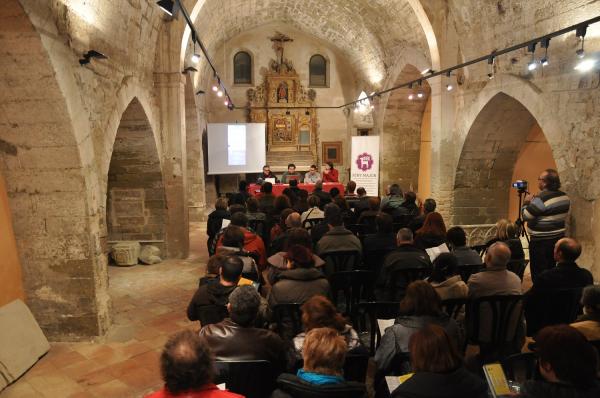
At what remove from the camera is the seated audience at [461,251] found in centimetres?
409

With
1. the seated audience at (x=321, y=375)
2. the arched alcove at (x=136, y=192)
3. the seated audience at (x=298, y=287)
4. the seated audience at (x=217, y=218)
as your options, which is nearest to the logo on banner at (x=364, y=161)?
the arched alcove at (x=136, y=192)

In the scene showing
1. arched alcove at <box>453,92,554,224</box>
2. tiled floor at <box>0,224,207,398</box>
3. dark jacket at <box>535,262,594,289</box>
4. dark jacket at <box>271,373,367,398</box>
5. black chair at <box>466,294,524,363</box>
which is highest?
arched alcove at <box>453,92,554,224</box>

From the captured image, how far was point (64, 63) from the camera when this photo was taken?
403 cm

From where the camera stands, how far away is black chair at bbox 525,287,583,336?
131 inches

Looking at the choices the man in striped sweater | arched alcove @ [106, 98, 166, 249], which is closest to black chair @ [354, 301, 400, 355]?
the man in striped sweater

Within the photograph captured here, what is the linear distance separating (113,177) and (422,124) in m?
8.09

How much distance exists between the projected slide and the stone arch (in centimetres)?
882

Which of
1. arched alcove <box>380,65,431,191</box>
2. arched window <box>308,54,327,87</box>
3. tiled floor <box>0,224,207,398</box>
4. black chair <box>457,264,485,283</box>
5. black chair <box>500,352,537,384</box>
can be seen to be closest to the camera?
black chair <box>500,352,537,384</box>

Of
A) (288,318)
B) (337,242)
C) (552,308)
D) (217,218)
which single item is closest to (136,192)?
(217,218)

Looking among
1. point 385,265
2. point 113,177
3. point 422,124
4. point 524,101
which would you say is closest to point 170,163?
point 113,177

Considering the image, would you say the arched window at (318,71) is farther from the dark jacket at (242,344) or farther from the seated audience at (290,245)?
the dark jacket at (242,344)

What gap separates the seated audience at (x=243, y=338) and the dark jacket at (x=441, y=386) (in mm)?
758

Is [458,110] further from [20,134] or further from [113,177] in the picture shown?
[20,134]

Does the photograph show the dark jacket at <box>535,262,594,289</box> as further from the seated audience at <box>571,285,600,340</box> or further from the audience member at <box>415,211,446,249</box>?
the audience member at <box>415,211,446,249</box>
